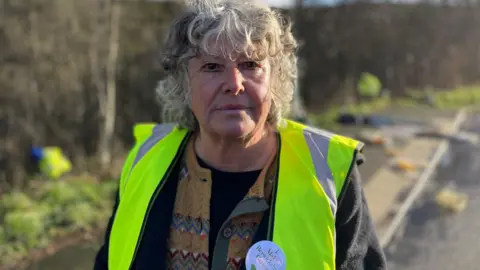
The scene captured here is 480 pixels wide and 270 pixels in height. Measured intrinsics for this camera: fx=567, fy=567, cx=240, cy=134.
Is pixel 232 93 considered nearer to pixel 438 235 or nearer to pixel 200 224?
pixel 200 224

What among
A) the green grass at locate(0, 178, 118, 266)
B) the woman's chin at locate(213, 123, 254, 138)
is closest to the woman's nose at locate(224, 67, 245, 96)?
the woman's chin at locate(213, 123, 254, 138)

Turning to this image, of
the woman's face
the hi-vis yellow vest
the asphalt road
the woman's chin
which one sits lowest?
the asphalt road

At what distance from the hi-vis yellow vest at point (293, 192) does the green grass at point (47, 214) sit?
8.33 feet

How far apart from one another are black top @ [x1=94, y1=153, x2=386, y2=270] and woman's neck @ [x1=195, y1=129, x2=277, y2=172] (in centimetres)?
3

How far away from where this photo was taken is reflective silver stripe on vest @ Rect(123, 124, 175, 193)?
230 centimetres

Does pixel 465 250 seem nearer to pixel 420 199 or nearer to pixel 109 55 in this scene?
pixel 420 199

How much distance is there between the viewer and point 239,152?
2.05m

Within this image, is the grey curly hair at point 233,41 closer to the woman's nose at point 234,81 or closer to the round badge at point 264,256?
the woman's nose at point 234,81

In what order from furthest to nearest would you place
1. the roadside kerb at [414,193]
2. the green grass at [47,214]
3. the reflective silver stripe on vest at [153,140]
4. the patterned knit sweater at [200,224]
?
1. the green grass at [47,214]
2. the roadside kerb at [414,193]
3. the reflective silver stripe on vest at [153,140]
4. the patterned knit sweater at [200,224]

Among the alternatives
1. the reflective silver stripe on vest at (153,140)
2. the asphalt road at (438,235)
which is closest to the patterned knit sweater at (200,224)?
the reflective silver stripe on vest at (153,140)

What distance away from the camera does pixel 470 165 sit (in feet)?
19.7

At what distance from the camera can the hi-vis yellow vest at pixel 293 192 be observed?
6.09ft

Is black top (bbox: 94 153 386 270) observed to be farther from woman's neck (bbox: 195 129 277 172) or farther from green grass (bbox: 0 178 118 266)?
green grass (bbox: 0 178 118 266)

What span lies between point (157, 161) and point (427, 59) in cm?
1168
